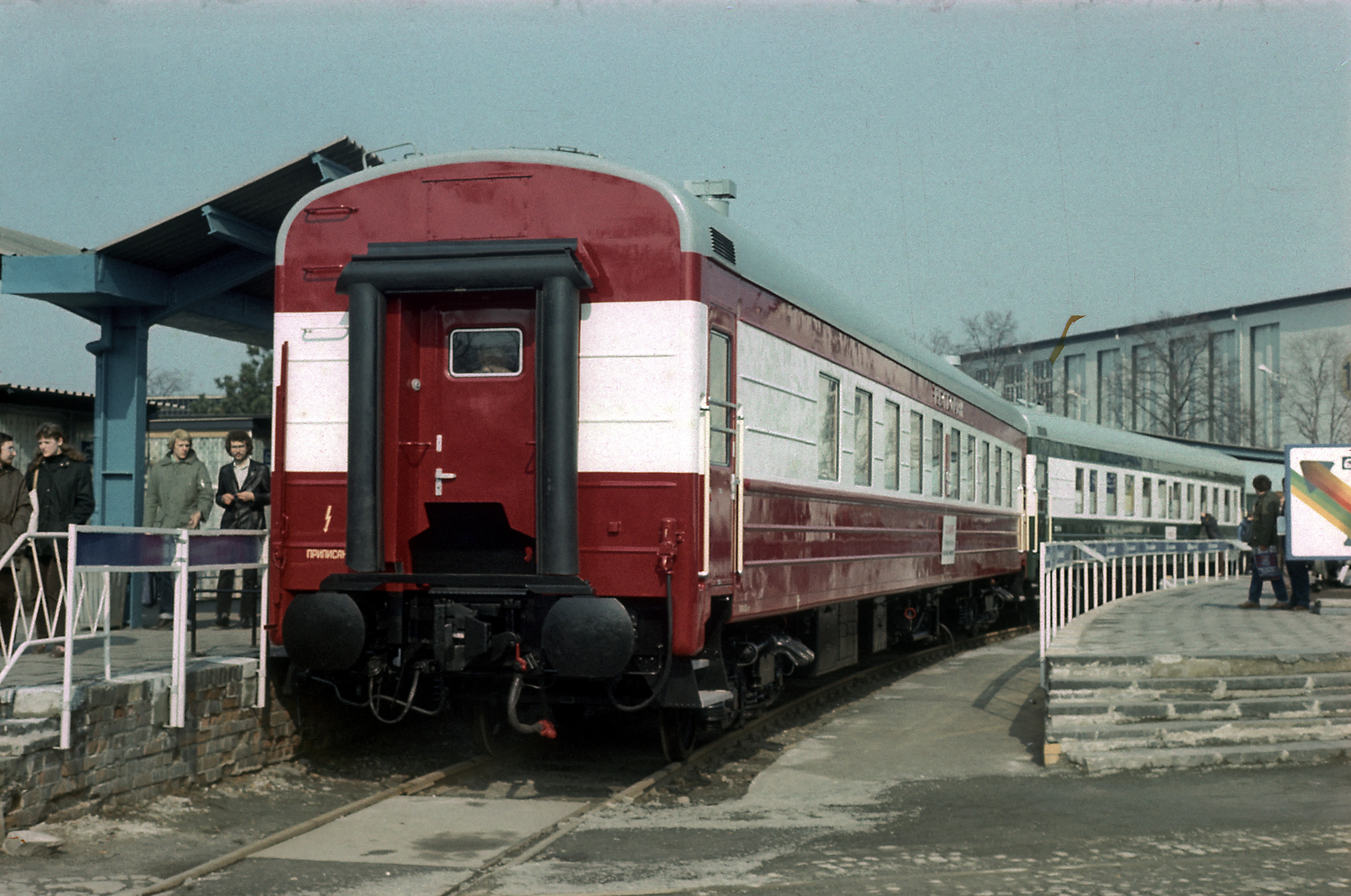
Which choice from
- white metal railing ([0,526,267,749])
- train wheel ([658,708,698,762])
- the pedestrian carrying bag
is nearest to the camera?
white metal railing ([0,526,267,749])

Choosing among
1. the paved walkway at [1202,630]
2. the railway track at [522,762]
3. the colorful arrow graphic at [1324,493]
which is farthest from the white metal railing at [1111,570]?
the colorful arrow graphic at [1324,493]

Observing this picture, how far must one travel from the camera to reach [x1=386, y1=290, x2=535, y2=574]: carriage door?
27.7 feet

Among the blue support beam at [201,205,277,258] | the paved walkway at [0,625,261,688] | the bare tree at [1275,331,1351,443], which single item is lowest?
the paved walkway at [0,625,261,688]

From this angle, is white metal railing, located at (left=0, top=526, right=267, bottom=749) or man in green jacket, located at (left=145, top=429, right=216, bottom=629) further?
man in green jacket, located at (left=145, top=429, right=216, bottom=629)

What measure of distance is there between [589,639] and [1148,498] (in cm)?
2151

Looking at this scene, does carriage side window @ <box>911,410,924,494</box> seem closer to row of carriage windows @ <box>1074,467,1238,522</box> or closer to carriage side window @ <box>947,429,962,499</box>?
carriage side window @ <box>947,429,962,499</box>

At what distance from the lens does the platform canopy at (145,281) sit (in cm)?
1212

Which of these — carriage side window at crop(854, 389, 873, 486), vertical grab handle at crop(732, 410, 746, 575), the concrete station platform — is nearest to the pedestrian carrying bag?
the concrete station platform

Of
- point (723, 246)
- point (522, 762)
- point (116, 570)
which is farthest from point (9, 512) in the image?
point (723, 246)

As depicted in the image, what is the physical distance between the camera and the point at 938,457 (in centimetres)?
1480

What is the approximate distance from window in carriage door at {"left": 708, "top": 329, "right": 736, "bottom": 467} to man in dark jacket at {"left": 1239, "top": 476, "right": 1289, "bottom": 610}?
32.6ft

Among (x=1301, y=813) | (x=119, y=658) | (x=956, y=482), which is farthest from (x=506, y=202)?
(x=956, y=482)

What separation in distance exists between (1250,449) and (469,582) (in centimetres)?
4377

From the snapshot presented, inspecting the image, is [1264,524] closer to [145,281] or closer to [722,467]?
[722,467]
